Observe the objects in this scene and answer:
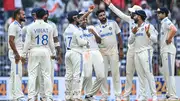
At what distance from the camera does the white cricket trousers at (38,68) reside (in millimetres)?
21094

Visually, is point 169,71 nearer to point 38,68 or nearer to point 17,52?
point 38,68

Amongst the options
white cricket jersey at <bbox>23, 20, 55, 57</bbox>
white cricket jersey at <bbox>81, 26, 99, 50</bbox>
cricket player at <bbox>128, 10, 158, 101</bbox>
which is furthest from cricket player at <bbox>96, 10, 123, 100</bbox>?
white cricket jersey at <bbox>23, 20, 55, 57</bbox>

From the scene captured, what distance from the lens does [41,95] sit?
22359mm

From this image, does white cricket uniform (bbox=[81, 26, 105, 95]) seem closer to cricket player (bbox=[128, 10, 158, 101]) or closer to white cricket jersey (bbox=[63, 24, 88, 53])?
white cricket jersey (bbox=[63, 24, 88, 53])

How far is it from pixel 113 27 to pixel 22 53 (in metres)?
3.12

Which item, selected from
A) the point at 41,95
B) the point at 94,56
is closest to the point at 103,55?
the point at 94,56

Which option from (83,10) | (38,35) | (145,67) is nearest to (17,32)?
(38,35)

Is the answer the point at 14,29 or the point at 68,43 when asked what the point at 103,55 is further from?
the point at 14,29

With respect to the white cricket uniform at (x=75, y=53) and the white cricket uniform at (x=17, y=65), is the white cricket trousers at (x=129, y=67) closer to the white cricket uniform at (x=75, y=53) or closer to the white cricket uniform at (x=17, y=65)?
the white cricket uniform at (x=75, y=53)

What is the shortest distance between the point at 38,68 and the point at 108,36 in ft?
A: 9.08

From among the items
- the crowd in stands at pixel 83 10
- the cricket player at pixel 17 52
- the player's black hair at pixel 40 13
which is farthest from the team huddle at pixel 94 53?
the crowd in stands at pixel 83 10

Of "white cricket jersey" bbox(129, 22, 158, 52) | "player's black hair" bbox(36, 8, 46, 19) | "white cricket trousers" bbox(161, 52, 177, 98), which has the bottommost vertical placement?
"white cricket trousers" bbox(161, 52, 177, 98)

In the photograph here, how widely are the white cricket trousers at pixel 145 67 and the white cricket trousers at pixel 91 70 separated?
102 centimetres

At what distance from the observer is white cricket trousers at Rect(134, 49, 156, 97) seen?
874 inches
